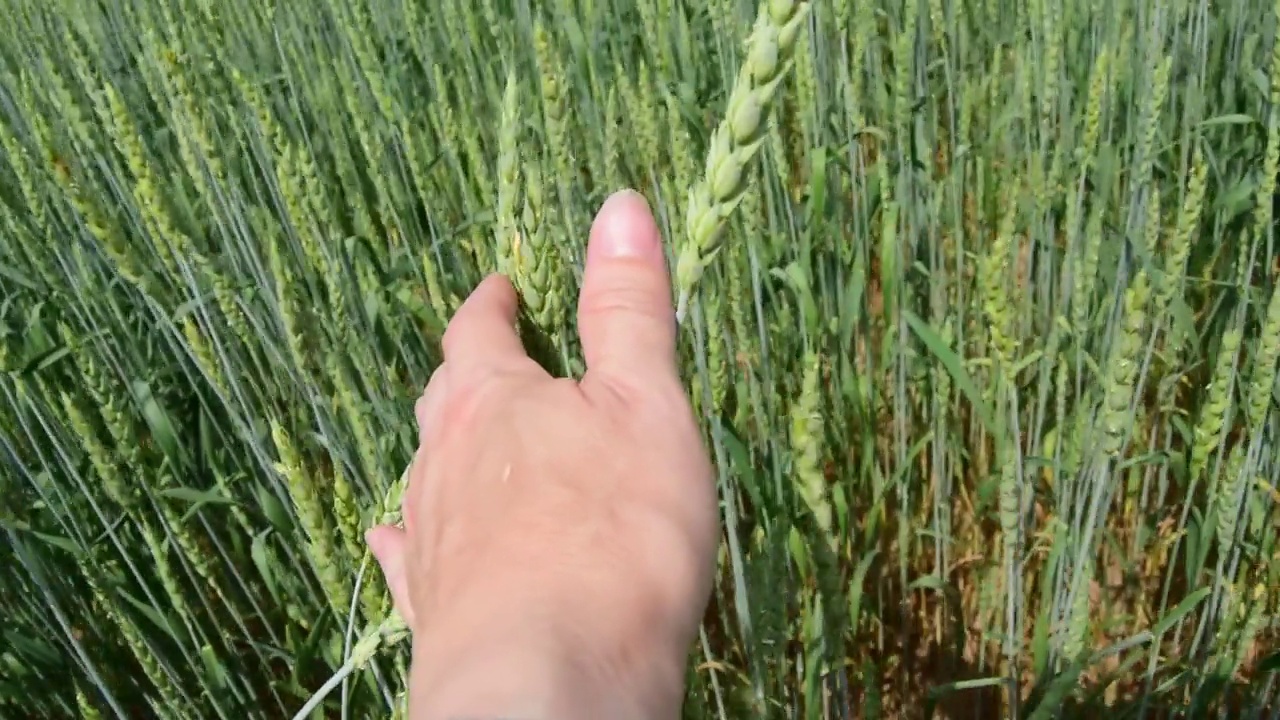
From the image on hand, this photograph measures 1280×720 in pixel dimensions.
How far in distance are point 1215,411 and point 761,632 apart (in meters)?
0.47

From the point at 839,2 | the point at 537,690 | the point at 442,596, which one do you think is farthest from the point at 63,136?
the point at 537,690

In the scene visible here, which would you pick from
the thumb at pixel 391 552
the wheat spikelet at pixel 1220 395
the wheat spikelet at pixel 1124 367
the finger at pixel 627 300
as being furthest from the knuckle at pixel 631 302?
the wheat spikelet at pixel 1220 395

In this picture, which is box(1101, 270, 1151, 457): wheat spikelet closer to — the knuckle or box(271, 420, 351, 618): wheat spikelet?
the knuckle

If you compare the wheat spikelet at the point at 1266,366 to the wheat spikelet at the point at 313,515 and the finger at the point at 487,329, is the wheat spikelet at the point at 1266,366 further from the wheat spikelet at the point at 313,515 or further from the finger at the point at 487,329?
the wheat spikelet at the point at 313,515

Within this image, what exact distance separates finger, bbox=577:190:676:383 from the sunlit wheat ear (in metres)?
0.09

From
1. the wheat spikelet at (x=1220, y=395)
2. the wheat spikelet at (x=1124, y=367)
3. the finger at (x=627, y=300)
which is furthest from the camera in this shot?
the wheat spikelet at (x=1220, y=395)

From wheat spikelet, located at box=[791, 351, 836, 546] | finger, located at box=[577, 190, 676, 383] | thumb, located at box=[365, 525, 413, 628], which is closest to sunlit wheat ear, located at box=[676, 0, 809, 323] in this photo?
finger, located at box=[577, 190, 676, 383]

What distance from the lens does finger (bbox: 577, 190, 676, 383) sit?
55 cm

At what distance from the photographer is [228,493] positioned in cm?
111

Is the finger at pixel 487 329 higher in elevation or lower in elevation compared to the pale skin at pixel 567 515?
higher

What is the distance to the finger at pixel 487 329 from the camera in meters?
0.60

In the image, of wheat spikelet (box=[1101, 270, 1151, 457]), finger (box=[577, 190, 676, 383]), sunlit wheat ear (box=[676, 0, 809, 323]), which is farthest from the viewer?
wheat spikelet (box=[1101, 270, 1151, 457])

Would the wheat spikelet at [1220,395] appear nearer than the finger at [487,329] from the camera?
No

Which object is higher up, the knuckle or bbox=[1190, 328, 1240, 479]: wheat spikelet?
the knuckle
